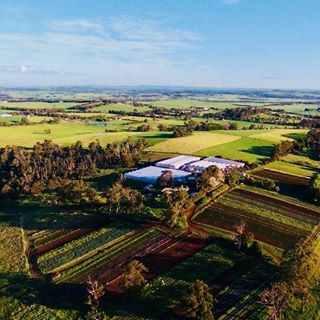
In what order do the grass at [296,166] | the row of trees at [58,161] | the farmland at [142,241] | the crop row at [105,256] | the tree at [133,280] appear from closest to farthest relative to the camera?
1. the farmland at [142,241]
2. the tree at [133,280]
3. the crop row at [105,256]
4. the row of trees at [58,161]
5. the grass at [296,166]

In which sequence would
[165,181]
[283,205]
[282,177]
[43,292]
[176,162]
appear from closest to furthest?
[43,292]
[283,205]
[165,181]
[282,177]
[176,162]

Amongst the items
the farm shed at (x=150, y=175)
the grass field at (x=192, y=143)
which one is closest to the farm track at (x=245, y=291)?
the farm shed at (x=150, y=175)

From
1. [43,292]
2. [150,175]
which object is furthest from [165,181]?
[43,292]

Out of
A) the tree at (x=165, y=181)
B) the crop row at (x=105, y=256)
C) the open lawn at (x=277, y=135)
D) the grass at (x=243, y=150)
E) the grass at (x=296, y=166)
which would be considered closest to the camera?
the crop row at (x=105, y=256)

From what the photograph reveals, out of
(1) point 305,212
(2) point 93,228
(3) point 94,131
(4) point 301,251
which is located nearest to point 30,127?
(3) point 94,131

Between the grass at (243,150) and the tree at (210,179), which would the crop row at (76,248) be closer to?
the tree at (210,179)

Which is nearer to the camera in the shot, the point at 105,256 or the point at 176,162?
the point at 105,256

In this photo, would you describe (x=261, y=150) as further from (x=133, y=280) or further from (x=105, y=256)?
(x=133, y=280)

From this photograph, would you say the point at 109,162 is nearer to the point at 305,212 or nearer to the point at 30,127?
the point at 305,212
